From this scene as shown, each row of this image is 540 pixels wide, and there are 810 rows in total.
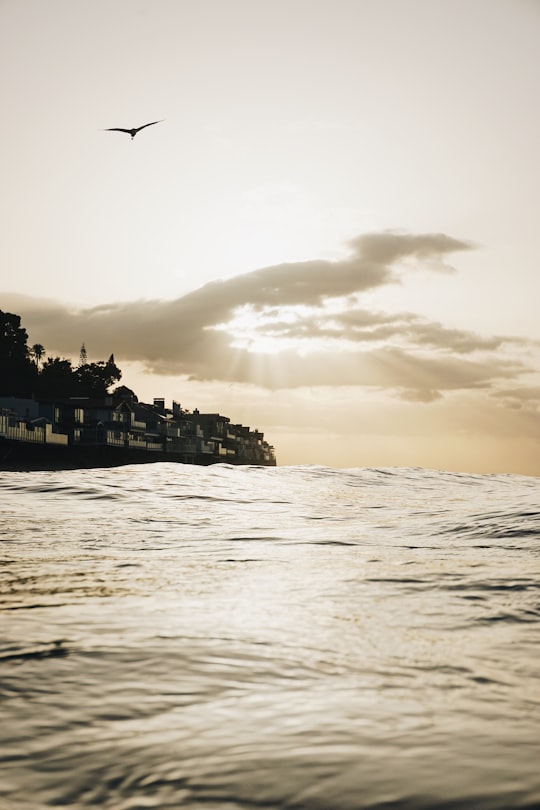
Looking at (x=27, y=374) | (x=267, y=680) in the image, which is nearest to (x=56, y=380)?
(x=27, y=374)

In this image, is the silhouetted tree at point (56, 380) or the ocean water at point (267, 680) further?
the silhouetted tree at point (56, 380)

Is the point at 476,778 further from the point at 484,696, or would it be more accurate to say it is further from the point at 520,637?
the point at 520,637

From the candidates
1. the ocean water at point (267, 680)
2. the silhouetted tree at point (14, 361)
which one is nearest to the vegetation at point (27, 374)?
the silhouetted tree at point (14, 361)

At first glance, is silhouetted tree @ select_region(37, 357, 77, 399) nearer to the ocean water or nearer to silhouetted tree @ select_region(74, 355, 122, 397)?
silhouetted tree @ select_region(74, 355, 122, 397)

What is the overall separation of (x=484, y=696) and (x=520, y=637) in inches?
70.5

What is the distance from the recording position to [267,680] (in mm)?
4602

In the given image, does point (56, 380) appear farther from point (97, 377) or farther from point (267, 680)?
point (267, 680)

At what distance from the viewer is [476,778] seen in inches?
124

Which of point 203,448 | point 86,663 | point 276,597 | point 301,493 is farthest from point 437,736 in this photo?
point 203,448

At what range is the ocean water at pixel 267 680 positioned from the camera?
3.15 m

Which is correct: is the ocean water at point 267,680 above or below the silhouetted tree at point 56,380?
below

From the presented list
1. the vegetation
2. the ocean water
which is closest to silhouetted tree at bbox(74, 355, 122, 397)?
the vegetation

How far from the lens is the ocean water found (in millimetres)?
3154

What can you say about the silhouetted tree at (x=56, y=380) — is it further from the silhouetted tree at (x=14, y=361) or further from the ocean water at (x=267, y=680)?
the ocean water at (x=267, y=680)
